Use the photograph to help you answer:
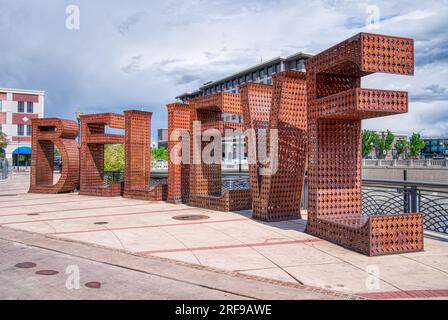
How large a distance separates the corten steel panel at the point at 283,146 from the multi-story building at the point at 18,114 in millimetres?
50308

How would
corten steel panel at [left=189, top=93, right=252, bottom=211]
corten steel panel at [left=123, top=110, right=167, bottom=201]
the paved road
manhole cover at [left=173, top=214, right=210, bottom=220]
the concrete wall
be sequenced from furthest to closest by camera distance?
the concrete wall < corten steel panel at [left=123, top=110, right=167, bottom=201] < corten steel panel at [left=189, top=93, right=252, bottom=211] < manhole cover at [left=173, top=214, right=210, bottom=220] < the paved road

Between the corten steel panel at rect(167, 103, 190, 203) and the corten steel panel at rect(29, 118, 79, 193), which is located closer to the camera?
the corten steel panel at rect(167, 103, 190, 203)

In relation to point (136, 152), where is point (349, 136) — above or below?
above

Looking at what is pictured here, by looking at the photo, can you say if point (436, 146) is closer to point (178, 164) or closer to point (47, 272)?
point (178, 164)

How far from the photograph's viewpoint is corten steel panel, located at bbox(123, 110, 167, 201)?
57.6ft

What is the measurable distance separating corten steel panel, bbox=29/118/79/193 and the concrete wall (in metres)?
37.3

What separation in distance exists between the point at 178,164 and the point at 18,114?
48089mm

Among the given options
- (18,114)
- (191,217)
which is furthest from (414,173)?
(18,114)

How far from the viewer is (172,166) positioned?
50.8 ft

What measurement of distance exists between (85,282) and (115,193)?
1288cm

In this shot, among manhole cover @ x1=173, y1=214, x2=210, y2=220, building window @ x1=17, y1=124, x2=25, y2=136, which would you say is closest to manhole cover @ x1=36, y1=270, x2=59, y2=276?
manhole cover @ x1=173, y1=214, x2=210, y2=220

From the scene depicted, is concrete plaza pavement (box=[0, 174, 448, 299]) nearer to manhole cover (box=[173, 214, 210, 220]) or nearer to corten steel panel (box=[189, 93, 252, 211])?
manhole cover (box=[173, 214, 210, 220])

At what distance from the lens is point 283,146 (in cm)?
1109
